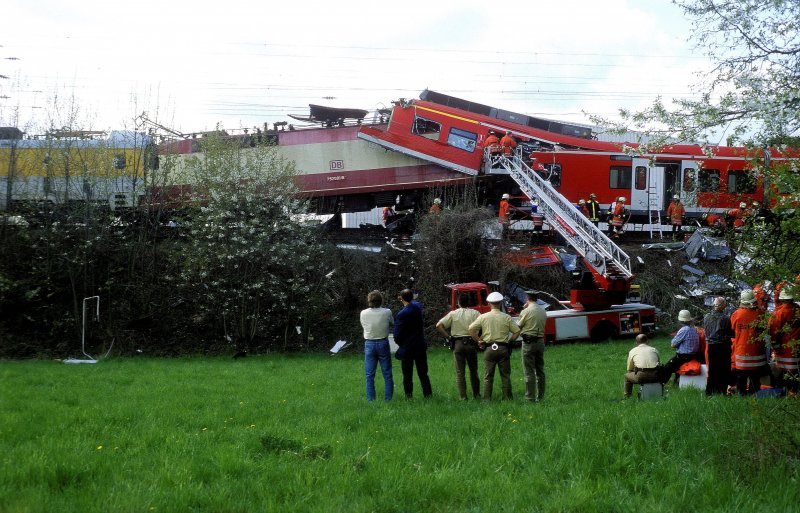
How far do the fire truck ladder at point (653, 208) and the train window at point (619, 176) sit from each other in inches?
34.4

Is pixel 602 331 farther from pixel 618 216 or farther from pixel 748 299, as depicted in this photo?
pixel 748 299

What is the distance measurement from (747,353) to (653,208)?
1830 centimetres

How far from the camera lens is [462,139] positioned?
85.3 feet

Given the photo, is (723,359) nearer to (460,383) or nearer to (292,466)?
(460,383)

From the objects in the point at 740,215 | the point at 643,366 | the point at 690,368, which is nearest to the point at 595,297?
the point at 690,368

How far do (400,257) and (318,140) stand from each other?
18.5ft

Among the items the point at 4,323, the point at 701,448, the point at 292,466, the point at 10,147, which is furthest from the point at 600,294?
the point at 10,147

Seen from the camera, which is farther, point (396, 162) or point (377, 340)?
point (396, 162)

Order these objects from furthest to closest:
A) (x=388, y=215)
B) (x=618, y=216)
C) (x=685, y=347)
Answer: (x=388, y=215) → (x=618, y=216) → (x=685, y=347)

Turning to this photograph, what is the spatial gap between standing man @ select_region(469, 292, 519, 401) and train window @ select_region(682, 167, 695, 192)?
17.4m

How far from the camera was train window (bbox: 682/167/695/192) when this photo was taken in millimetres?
25391

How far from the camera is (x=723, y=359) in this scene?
998 cm

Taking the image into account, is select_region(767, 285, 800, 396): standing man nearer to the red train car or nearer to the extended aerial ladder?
the extended aerial ladder

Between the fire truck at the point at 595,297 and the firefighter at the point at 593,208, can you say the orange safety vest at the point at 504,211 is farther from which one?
the fire truck at the point at 595,297
